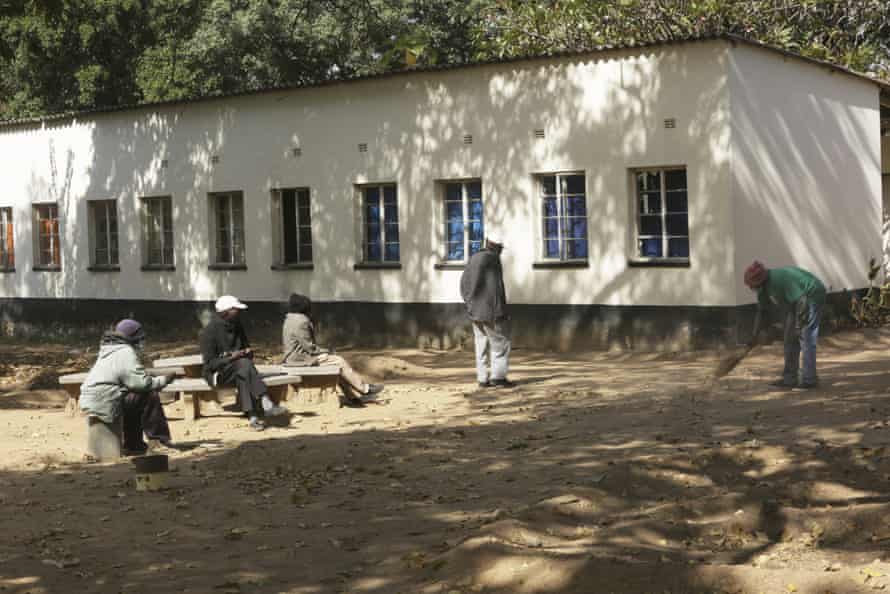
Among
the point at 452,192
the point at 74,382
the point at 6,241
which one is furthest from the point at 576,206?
the point at 6,241

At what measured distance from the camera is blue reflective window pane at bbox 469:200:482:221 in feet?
71.2

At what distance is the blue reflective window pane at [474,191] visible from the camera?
21766mm

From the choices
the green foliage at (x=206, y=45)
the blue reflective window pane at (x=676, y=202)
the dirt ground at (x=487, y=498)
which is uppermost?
the green foliage at (x=206, y=45)

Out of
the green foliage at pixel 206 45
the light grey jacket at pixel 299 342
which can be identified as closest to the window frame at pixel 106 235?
the green foliage at pixel 206 45

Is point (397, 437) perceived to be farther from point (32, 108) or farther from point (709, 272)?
point (32, 108)

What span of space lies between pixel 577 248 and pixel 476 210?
6.42 ft

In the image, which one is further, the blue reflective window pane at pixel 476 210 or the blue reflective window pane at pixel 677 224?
the blue reflective window pane at pixel 476 210

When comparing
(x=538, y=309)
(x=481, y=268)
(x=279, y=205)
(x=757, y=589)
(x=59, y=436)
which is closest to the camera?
(x=757, y=589)

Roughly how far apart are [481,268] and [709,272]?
4.48 metres

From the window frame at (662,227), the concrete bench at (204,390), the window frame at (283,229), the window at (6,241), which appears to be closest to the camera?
the concrete bench at (204,390)

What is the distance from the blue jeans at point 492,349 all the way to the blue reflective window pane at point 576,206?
4690mm

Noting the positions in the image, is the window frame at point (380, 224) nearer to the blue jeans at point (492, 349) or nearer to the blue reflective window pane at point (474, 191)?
the blue reflective window pane at point (474, 191)

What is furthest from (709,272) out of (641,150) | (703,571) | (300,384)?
(703,571)

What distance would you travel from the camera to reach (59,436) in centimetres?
1350
